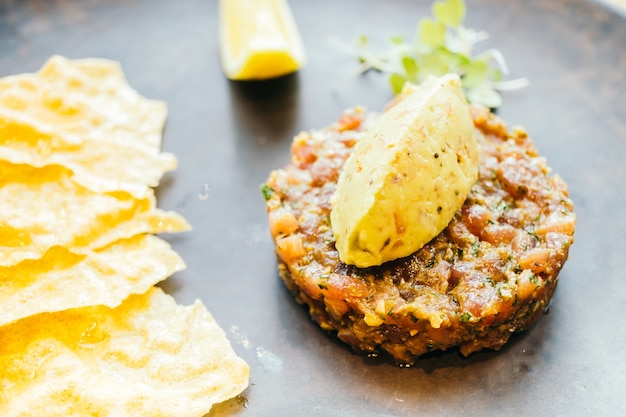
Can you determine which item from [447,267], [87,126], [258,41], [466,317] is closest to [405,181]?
[447,267]

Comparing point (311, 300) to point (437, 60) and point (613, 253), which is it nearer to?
point (613, 253)

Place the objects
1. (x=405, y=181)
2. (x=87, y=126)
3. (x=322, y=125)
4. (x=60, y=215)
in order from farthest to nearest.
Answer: (x=322, y=125), (x=87, y=126), (x=60, y=215), (x=405, y=181)

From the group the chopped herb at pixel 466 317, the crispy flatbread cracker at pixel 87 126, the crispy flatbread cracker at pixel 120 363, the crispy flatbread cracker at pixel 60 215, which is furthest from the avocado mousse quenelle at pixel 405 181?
the crispy flatbread cracker at pixel 87 126

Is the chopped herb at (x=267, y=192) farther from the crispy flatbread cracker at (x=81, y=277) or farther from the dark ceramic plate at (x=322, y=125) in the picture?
the crispy flatbread cracker at (x=81, y=277)

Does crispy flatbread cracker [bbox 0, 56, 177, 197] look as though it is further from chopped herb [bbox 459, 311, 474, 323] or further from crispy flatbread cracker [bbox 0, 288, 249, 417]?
chopped herb [bbox 459, 311, 474, 323]

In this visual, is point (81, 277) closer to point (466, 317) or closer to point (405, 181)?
point (405, 181)
